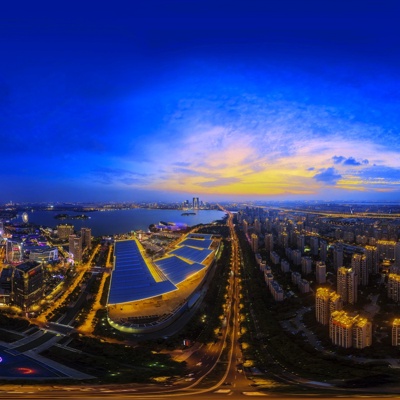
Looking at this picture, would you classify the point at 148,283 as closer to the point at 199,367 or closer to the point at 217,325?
the point at 217,325

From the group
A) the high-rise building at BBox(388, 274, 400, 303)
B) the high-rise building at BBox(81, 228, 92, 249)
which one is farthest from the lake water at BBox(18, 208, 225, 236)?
the high-rise building at BBox(388, 274, 400, 303)

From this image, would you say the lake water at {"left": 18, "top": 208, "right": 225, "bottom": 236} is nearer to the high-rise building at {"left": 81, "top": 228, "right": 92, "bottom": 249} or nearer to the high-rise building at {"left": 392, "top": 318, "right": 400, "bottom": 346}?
the high-rise building at {"left": 81, "top": 228, "right": 92, "bottom": 249}

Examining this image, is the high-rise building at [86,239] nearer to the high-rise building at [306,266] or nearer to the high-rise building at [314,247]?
the high-rise building at [306,266]

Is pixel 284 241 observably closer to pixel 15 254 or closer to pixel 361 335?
pixel 361 335

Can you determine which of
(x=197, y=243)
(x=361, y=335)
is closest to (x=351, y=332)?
(x=361, y=335)

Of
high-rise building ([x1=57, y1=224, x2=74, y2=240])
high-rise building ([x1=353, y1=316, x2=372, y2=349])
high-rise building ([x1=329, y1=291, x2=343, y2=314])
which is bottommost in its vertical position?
high-rise building ([x1=353, y1=316, x2=372, y2=349])

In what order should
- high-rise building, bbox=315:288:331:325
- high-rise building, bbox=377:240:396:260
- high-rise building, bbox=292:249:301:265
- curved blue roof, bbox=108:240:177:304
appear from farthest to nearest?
high-rise building, bbox=377:240:396:260, high-rise building, bbox=292:249:301:265, curved blue roof, bbox=108:240:177:304, high-rise building, bbox=315:288:331:325

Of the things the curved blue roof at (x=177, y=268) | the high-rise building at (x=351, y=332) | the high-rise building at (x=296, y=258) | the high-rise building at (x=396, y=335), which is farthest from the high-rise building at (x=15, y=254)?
the high-rise building at (x=396, y=335)
